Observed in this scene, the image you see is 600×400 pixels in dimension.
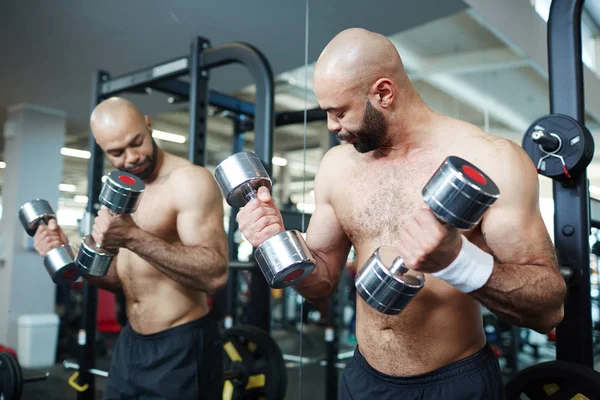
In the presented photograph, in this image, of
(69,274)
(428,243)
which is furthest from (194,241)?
(428,243)

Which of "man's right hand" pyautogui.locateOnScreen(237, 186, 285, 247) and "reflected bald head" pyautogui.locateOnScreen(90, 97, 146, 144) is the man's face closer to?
"reflected bald head" pyautogui.locateOnScreen(90, 97, 146, 144)

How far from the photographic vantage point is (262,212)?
1.18m

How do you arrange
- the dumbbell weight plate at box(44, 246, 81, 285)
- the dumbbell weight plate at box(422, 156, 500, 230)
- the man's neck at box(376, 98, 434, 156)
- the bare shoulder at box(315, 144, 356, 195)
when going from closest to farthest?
1. the dumbbell weight plate at box(422, 156, 500, 230)
2. the man's neck at box(376, 98, 434, 156)
3. the bare shoulder at box(315, 144, 356, 195)
4. the dumbbell weight plate at box(44, 246, 81, 285)

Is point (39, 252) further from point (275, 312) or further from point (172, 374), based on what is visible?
point (275, 312)

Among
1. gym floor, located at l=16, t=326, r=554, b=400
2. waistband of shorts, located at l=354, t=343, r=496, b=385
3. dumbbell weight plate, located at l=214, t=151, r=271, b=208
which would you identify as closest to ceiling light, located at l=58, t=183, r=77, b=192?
gym floor, located at l=16, t=326, r=554, b=400

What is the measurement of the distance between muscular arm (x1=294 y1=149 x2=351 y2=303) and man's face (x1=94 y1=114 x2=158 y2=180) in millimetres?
911

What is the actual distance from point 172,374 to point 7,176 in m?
1.01

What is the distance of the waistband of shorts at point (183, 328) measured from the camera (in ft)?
6.51

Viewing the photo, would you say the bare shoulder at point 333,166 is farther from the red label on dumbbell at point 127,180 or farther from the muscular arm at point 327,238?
the red label on dumbbell at point 127,180

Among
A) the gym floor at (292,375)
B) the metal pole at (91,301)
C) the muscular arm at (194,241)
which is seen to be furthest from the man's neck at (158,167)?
the gym floor at (292,375)

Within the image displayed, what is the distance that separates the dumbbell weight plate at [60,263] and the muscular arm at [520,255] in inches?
56.4

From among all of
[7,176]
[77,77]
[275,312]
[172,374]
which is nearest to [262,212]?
[172,374]

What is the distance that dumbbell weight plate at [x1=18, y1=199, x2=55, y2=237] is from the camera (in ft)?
6.39

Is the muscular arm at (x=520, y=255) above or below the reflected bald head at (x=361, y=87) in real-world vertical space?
below
